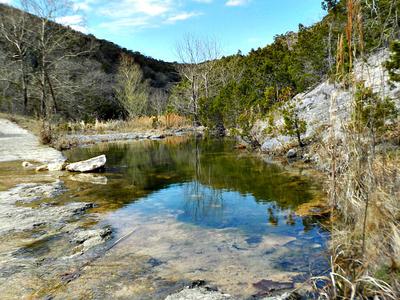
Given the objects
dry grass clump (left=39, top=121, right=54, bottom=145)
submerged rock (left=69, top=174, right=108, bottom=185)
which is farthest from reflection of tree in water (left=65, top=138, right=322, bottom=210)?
dry grass clump (left=39, top=121, right=54, bottom=145)

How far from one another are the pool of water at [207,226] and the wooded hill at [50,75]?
16.0 metres

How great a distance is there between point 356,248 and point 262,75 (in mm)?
15452

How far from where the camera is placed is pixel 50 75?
81.9ft

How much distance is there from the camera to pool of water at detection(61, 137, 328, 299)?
326 centimetres

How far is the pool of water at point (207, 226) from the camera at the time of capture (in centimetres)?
326

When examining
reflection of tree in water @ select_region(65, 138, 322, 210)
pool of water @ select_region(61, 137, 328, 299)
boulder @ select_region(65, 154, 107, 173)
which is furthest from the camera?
boulder @ select_region(65, 154, 107, 173)

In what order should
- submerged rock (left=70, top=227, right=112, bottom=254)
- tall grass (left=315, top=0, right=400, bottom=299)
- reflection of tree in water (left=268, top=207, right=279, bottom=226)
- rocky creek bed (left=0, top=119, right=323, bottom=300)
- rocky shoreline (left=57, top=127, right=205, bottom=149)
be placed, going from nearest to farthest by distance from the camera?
tall grass (left=315, top=0, right=400, bottom=299) → rocky creek bed (left=0, top=119, right=323, bottom=300) → submerged rock (left=70, top=227, right=112, bottom=254) → reflection of tree in water (left=268, top=207, right=279, bottom=226) → rocky shoreline (left=57, top=127, right=205, bottom=149)

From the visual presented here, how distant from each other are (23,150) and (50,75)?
14.8m

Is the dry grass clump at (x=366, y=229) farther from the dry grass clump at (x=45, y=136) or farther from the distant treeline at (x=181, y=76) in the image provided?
the dry grass clump at (x=45, y=136)

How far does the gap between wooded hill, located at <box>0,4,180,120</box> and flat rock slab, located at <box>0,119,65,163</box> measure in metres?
6.01

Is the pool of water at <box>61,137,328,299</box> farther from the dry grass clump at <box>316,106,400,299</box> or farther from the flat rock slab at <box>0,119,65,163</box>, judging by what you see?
the flat rock slab at <box>0,119,65,163</box>

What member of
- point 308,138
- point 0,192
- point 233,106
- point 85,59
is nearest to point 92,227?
point 0,192

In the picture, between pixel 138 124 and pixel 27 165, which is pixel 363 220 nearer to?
pixel 27 165

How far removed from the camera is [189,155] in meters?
11.7
